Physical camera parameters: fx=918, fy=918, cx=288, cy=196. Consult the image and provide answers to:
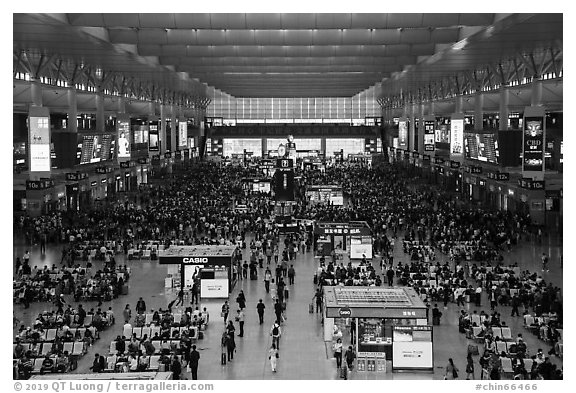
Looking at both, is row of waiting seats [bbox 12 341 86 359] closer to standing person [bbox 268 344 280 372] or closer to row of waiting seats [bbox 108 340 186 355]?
row of waiting seats [bbox 108 340 186 355]

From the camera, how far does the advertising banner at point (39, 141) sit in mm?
38281

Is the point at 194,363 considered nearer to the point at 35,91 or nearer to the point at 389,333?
the point at 389,333

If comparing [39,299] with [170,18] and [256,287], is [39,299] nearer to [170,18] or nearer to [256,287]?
[256,287]

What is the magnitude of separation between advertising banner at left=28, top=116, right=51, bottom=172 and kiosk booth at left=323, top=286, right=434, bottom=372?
21480mm

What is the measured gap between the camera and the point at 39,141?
3844 centimetres

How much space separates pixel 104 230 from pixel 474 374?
25651 mm

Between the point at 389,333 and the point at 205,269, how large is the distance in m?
9.20

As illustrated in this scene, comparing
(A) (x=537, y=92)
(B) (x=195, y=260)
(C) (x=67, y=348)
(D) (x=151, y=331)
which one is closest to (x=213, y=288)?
(B) (x=195, y=260)

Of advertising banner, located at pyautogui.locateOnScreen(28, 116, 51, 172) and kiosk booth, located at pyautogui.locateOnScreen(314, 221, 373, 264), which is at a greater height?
advertising banner, located at pyautogui.locateOnScreen(28, 116, 51, 172)

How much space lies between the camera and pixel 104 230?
41781mm

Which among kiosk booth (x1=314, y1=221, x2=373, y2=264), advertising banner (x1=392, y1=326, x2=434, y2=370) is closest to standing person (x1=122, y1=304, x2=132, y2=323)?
advertising banner (x1=392, y1=326, x2=434, y2=370)

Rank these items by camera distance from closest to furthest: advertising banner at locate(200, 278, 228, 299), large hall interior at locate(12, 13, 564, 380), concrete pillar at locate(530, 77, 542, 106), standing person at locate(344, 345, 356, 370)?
standing person at locate(344, 345, 356, 370)
large hall interior at locate(12, 13, 564, 380)
advertising banner at locate(200, 278, 228, 299)
concrete pillar at locate(530, 77, 542, 106)

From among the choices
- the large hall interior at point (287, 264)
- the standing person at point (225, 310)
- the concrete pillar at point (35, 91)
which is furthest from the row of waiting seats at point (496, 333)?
the concrete pillar at point (35, 91)

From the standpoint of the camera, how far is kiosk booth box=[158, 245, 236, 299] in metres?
27.8
